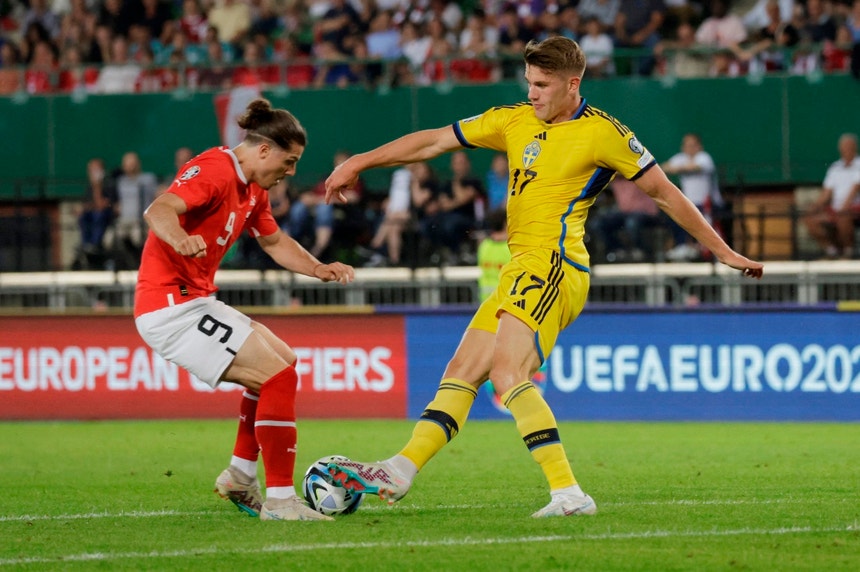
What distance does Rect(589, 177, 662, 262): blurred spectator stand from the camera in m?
17.2

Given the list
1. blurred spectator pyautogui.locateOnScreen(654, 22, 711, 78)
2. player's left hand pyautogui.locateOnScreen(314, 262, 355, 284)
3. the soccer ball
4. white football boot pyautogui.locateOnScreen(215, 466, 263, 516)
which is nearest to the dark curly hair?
player's left hand pyautogui.locateOnScreen(314, 262, 355, 284)

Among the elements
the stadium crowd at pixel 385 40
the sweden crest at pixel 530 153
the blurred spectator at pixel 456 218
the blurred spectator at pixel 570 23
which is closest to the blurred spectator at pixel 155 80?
the stadium crowd at pixel 385 40

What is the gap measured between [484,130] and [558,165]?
0.46 meters

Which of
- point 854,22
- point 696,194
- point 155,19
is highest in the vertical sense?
point 155,19

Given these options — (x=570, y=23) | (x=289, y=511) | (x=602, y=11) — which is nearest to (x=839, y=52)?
(x=602, y=11)

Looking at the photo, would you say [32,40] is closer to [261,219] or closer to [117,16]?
[117,16]

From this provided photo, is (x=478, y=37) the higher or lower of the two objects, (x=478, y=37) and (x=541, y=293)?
the higher

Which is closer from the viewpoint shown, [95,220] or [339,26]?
[95,220]

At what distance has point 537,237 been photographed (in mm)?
7656

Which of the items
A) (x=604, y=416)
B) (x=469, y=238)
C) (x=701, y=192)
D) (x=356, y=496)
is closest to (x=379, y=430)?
(x=604, y=416)

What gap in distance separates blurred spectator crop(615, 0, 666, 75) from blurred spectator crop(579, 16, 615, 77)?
22 cm

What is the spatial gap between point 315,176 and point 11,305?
161 inches

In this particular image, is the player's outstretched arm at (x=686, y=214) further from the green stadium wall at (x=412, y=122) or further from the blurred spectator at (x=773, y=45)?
the blurred spectator at (x=773, y=45)

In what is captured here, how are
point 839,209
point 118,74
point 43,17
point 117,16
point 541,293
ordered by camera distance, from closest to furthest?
point 541,293 < point 839,209 < point 118,74 < point 117,16 < point 43,17
